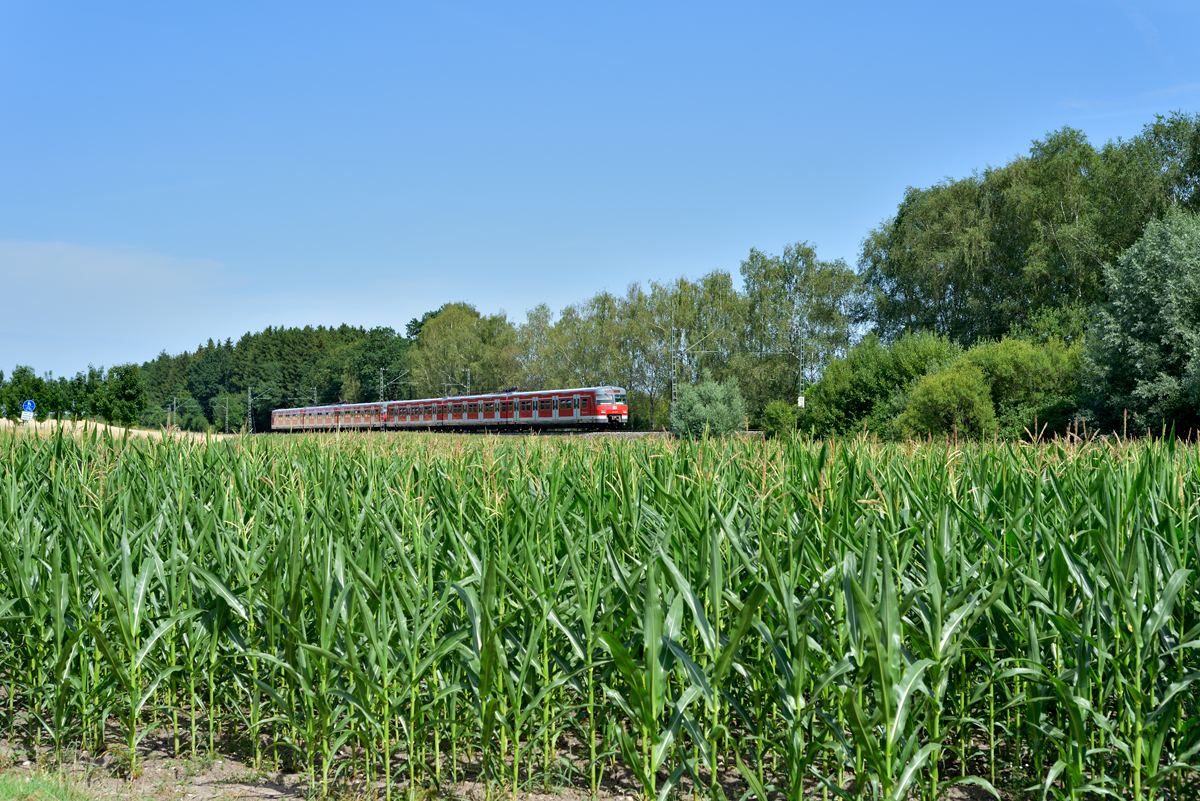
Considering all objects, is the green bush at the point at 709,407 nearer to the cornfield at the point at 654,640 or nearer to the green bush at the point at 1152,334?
the green bush at the point at 1152,334

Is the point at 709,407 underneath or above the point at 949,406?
above

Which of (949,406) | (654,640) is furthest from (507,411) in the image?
(654,640)

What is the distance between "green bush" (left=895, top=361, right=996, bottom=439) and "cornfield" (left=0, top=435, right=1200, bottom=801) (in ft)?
79.3

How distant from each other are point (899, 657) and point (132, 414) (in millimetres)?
52411

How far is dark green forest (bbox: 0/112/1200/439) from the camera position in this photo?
2392 cm

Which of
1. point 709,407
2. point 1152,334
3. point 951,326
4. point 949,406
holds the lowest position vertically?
point 949,406

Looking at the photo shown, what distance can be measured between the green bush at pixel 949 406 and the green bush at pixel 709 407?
22.0ft

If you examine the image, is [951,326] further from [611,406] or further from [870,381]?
[611,406]

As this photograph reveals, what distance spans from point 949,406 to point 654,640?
26.5 meters

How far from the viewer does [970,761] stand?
3.60 metres

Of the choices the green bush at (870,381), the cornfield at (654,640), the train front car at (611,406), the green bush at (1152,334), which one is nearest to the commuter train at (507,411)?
the train front car at (611,406)

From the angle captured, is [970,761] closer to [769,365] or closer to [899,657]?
[899,657]

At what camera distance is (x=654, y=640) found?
2795mm

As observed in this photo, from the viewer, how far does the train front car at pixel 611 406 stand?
3719 cm
